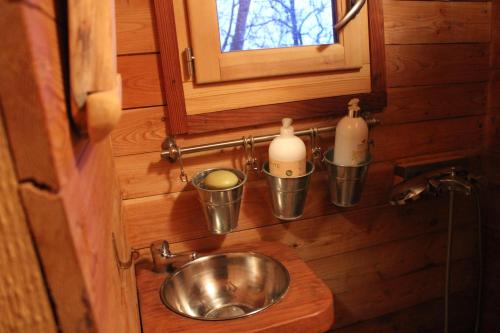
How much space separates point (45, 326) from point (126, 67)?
794mm

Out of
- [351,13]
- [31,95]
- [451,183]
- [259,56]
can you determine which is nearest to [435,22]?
[351,13]

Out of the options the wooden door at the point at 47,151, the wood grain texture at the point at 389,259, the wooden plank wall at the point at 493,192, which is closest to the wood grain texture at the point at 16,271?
the wooden door at the point at 47,151

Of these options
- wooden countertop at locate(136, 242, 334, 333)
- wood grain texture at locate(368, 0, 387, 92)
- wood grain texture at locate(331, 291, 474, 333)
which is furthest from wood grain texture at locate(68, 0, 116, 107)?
wood grain texture at locate(331, 291, 474, 333)

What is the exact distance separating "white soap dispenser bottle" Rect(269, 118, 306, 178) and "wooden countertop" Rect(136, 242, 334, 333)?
0.89 feet

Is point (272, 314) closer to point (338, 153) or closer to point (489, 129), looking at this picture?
point (338, 153)

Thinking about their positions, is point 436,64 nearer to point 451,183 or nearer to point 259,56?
point 451,183

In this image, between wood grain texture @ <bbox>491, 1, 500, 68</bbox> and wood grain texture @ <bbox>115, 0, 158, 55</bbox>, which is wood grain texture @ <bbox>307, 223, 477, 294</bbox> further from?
wood grain texture @ <bbox>115, 0, 158, 55</bbox>

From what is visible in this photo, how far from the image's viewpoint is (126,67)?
3.02 feet

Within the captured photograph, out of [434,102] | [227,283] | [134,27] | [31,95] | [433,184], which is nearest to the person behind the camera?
[31,95]

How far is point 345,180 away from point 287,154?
222 mm

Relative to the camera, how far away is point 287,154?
0.94 meters

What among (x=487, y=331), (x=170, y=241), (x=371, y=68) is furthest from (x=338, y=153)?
(x=487, y=331)

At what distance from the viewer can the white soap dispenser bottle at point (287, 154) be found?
94cm

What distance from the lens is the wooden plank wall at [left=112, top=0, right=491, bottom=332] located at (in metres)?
0.97
